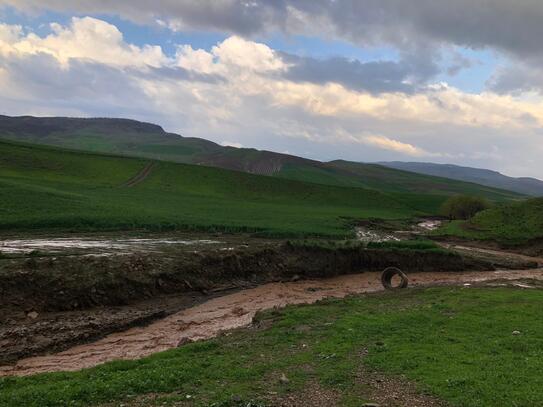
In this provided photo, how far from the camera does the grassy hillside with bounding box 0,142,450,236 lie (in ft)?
173

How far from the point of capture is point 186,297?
102 ft

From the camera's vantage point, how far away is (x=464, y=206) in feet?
307

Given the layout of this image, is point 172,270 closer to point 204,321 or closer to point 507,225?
point 204,321

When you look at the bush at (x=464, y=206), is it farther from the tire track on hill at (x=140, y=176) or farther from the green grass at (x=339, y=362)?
the green grass at (x=339, y=362)

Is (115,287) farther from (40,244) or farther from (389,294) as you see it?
(389,294)

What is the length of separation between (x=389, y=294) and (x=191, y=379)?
19646 millimetres

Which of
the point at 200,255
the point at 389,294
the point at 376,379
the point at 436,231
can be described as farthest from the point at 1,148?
the point at 376,379

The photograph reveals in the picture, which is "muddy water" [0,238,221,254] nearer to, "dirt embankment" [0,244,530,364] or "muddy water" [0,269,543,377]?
"dirt embankment" [0,244,530,364]

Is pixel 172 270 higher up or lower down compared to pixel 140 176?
lower down

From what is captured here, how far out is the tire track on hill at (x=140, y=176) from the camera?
95.3 metres

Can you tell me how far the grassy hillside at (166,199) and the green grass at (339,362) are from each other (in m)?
33.7

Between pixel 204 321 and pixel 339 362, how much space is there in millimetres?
12201

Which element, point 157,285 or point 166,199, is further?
point 166,199

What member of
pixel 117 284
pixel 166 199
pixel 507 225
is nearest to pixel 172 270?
pixel 117 284
